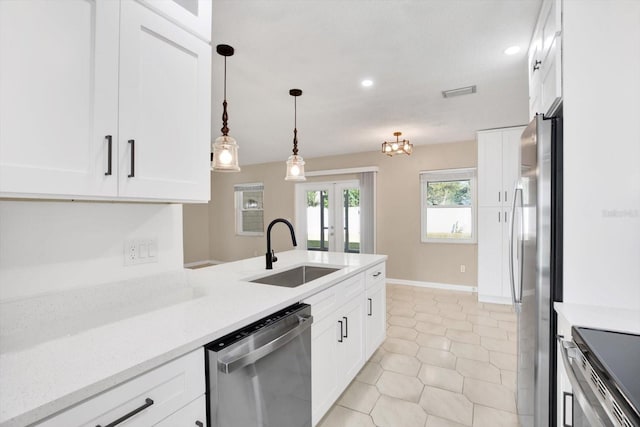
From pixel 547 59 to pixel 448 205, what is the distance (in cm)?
383

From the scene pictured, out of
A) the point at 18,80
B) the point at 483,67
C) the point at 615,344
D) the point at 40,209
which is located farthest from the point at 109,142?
the point at 483,67

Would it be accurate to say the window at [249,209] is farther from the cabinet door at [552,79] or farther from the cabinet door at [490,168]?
the cabinet door at [552,79]

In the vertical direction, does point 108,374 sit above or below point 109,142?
below

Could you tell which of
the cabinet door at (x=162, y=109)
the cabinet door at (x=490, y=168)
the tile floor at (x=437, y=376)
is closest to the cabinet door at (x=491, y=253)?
the cabinet door at (x=490, y=168)

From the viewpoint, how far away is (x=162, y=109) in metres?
→ 1.24

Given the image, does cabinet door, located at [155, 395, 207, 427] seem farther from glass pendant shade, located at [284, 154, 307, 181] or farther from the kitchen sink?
glass pendant shade, located at [284, 154, 307, 181]

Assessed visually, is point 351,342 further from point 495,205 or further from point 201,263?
point 201,263

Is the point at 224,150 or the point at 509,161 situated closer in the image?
the point at 224,150

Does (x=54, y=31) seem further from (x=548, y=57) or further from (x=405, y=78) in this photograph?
(x=405, y=78)

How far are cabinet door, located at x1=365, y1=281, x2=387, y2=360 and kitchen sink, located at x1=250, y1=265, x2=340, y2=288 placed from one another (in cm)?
42

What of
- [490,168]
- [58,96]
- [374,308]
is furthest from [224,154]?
[490,168]

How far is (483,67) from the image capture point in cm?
253

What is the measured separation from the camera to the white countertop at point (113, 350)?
685mm

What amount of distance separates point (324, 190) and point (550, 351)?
5.26 meters
